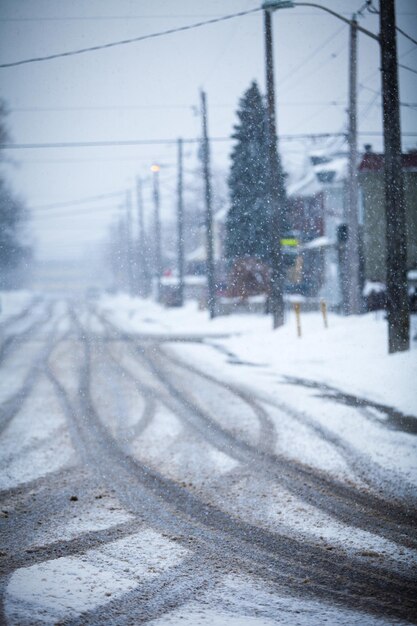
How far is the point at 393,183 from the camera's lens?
11102mm

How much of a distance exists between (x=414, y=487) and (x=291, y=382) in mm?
5911

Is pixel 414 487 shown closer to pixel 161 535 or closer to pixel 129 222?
pixel 161 535

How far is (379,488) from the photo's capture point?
4996mm

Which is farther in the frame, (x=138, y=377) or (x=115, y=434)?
(x=138, y=377)

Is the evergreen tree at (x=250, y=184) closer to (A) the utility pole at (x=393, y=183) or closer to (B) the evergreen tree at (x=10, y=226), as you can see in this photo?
(A) the utility pole at (x=393, y=183)

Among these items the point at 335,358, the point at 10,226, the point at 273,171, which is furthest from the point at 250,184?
the point at 10,226

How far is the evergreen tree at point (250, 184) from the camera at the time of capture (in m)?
30.3

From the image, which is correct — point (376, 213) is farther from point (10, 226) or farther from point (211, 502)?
point (211, 502)

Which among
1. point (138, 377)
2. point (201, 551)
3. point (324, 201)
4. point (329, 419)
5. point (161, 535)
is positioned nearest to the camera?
point (201, 551)

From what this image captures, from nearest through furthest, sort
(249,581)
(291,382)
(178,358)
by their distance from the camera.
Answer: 1. (249,581)
2. (291,382)
3. (178,358)

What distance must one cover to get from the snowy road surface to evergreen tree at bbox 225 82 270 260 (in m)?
20.7

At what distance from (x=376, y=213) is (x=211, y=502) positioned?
32.8 metres

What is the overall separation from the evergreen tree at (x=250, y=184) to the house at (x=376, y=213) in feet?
24.2

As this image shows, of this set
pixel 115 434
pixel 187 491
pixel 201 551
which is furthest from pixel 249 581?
pixel 115 434
